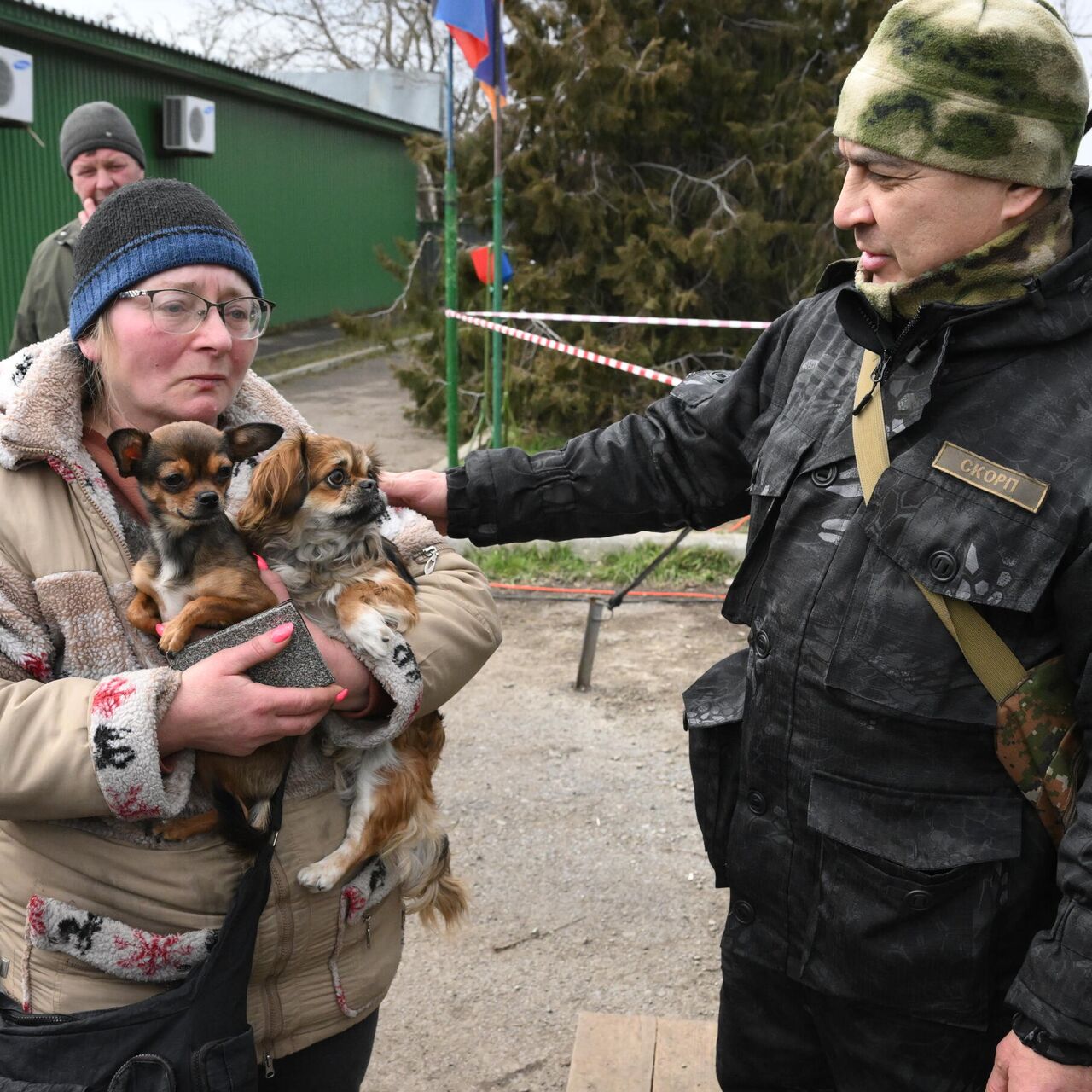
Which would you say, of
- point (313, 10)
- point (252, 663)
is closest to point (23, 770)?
point (252, 663)

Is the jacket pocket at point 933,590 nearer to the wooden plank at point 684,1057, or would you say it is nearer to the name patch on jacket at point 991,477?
the name patch on jacket at point 991,477

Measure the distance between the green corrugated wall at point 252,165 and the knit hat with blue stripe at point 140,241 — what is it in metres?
12.1

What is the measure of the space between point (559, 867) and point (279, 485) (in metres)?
2.78

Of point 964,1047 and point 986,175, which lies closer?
point 986,175

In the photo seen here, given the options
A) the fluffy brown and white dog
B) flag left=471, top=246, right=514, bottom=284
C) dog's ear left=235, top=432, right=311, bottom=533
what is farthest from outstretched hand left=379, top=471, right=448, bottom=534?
flag left=471, top=246, right=514, bottom=284

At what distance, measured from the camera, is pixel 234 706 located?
1997 mm

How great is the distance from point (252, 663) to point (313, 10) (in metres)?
36.0

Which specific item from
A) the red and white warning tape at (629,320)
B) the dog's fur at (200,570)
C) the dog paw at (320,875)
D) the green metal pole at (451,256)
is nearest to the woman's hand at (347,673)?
the dog's fur at (200,570)

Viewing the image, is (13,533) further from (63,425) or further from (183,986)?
(183,986)

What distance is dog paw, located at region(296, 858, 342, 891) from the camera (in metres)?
2.16

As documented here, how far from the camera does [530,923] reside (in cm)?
455

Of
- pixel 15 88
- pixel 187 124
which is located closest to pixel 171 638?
pixel 15 88

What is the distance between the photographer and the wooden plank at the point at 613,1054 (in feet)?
10.9

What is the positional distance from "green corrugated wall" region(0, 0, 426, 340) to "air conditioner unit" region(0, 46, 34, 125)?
0.66m
